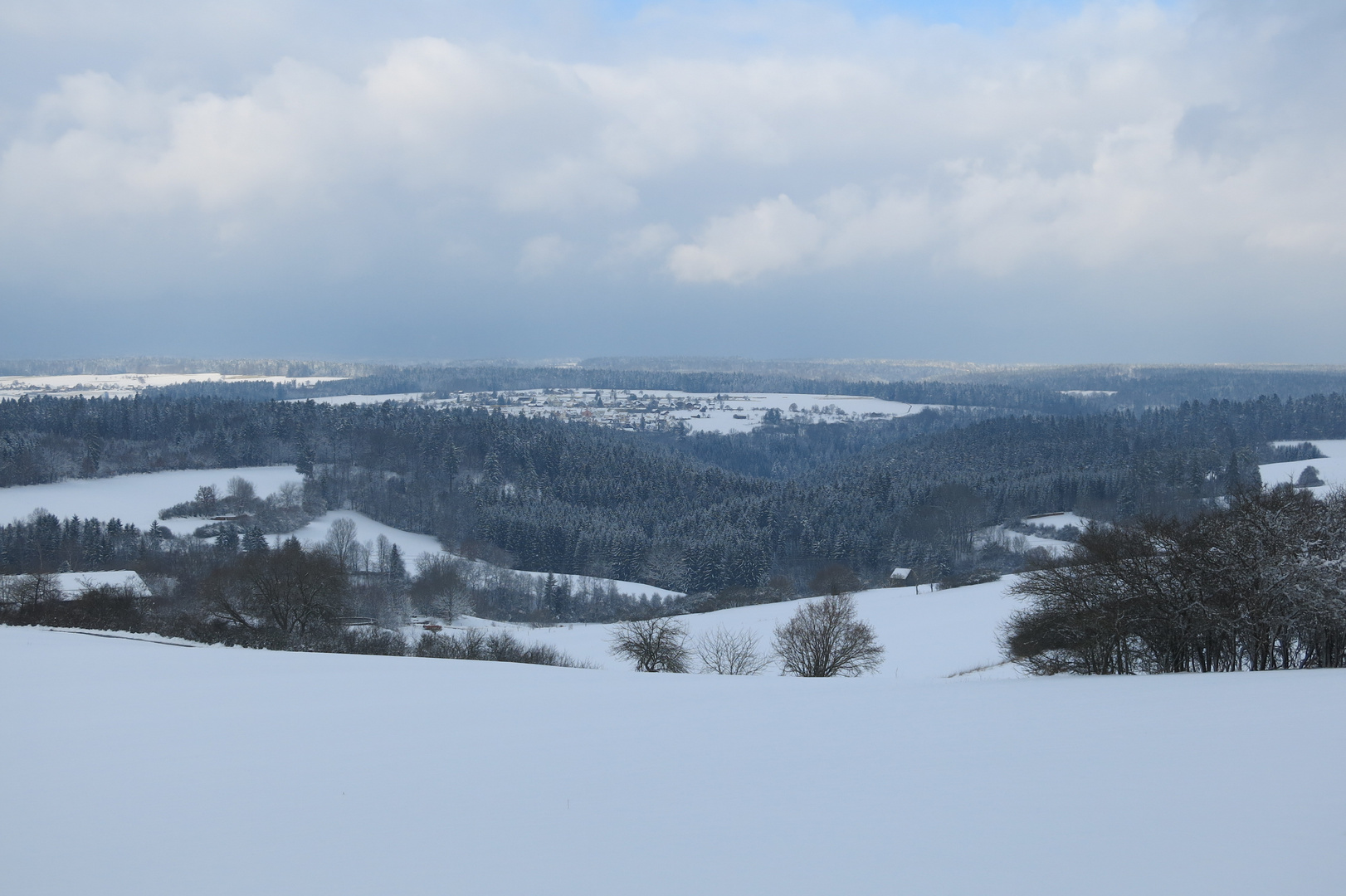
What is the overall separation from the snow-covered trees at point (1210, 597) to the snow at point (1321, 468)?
271 ft

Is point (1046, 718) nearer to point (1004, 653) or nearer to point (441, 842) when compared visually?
point (441, 842)

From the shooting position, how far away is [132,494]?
10356 cm

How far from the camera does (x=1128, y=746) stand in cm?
1136

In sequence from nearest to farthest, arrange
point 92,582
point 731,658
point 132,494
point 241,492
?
point 731,658, point 92,582, point 241,492, point 132,494

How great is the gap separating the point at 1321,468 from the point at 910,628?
105 m

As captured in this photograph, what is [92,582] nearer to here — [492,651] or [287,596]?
[287,596]

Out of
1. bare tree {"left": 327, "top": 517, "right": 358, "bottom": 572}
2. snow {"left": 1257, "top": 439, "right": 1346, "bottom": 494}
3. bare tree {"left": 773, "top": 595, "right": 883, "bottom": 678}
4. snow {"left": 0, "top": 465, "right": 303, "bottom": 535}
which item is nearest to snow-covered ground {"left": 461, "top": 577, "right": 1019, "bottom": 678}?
bare tree {"left": 773, "top": 595, "right": 883, "bottom": 678}

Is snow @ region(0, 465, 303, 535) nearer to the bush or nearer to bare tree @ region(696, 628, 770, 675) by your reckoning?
the bush

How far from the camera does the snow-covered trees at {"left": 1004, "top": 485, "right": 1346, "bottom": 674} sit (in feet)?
69.4

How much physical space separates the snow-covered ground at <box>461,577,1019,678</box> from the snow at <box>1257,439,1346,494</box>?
191ft

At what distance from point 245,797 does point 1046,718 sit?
12.8 m

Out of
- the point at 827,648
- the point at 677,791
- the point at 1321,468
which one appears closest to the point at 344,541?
the point at 827,648

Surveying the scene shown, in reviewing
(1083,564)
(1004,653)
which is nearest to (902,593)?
(1004,653)

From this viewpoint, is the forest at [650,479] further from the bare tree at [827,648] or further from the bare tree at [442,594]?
the bare tree at [827,648]
